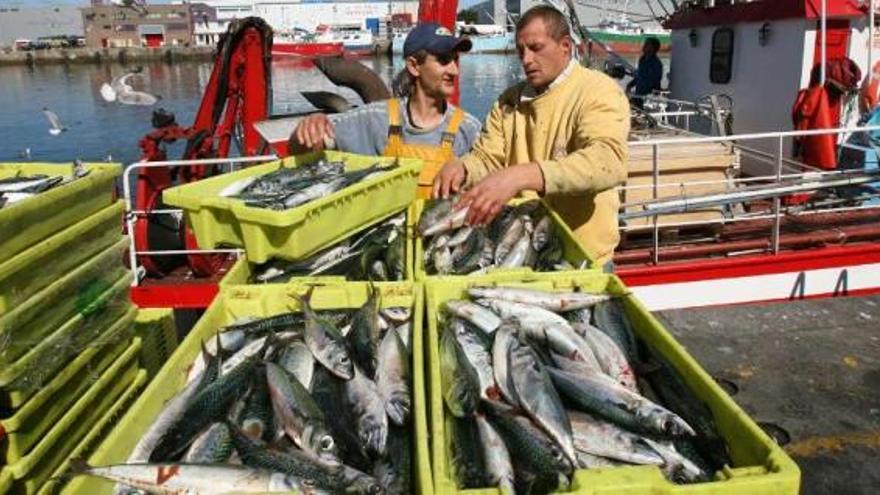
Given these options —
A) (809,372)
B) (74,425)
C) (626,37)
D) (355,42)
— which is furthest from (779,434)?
(355,42)

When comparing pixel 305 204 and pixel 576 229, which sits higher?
pixel 305 204

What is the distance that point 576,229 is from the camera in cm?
363

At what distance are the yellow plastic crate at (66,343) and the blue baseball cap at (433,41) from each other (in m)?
2.12

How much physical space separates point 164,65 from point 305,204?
87161mm

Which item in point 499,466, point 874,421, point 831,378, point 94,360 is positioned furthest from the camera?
point 831,378

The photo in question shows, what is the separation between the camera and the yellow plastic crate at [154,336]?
3266 millimetres

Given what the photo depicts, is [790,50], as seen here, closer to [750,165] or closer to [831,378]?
[750,165]

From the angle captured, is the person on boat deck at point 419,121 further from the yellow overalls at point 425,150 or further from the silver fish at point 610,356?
the silver fish at point 610,356

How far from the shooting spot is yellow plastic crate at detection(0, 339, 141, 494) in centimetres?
224

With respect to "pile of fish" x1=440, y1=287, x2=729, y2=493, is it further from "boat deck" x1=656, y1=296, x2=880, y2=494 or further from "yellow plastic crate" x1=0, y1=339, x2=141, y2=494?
"boat deck" x1=656, y1=296, x2=880, y2=494

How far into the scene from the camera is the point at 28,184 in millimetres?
2488

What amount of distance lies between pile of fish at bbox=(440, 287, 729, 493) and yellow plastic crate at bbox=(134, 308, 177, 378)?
5.20 ft

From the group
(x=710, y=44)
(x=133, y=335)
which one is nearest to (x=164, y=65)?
(x=710, y=44)

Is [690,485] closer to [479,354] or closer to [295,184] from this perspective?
[479,354]
